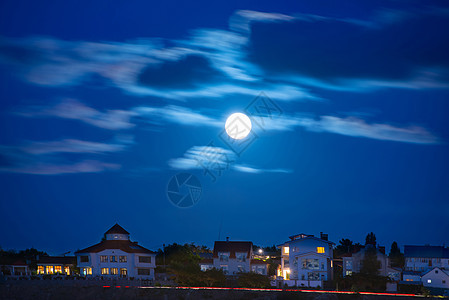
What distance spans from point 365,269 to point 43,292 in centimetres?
4796

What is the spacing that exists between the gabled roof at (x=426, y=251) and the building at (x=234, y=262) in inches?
1194

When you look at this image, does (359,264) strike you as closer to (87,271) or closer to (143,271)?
(143,271)

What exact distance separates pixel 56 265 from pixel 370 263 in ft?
187

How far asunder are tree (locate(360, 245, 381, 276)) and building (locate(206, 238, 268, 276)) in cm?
1813

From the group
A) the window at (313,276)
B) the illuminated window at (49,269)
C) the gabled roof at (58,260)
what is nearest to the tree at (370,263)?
the window at (313,276)

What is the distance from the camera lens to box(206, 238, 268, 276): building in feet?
337

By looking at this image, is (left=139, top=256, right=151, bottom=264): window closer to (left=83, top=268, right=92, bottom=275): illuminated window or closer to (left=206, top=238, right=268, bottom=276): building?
(left=83, top=268, right=92, bottom=275): illuminated window

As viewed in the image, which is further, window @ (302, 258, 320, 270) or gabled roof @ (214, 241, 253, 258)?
gabled roof @ (214, 241, 253, 258)

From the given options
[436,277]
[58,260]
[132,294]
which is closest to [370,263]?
[436,277]

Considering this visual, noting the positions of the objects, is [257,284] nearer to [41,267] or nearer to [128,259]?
A: [128,259]

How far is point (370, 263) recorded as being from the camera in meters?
93.6

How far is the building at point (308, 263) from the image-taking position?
3575 inches

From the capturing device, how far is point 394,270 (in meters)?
99.6

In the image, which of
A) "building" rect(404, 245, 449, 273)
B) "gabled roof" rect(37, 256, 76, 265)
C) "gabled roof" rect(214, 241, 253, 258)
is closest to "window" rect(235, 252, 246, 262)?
"gabled roof" rect(214, 241, 253, 258)
